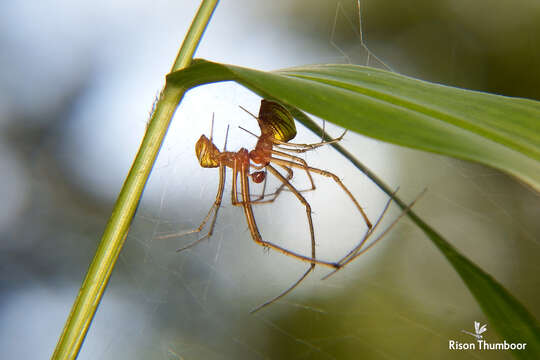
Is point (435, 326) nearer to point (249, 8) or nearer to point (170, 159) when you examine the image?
point (170, 159)

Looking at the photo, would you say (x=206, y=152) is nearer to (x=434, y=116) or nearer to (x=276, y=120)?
(x=276, y=120)

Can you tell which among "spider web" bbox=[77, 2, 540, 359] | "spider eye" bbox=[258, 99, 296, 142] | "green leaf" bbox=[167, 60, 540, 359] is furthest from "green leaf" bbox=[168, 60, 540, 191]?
"spider web" bbox=[77, 2, 540, 359]

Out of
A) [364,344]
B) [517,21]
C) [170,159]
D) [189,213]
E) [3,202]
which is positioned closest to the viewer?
[170,159]

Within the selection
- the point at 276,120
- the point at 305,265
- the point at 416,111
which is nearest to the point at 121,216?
the point at 416,111

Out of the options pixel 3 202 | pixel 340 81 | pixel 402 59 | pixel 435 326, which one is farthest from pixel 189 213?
pixel 3 202

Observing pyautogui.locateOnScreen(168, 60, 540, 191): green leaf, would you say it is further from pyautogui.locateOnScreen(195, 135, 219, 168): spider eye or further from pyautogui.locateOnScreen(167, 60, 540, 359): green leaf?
pyautogui.locateOnScreen(195, 135, 219, 168): spider eye
